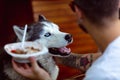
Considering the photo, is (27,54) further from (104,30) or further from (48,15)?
(48,15)

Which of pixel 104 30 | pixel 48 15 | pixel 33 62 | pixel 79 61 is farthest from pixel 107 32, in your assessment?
pixel 48 15

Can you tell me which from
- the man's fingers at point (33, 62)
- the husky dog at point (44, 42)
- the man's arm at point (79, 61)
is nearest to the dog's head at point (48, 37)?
the husky dog at point (44, 42)

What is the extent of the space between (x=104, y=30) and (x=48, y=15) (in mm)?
2032

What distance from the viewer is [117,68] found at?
3.34ft

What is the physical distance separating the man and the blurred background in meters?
0.48

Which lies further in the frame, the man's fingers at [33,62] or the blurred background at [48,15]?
the blurred background at [48,15]

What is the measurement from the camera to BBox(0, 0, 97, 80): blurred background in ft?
6.00

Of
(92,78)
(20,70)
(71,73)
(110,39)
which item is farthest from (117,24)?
(71,73)

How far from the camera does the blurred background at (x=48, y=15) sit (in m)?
1.83

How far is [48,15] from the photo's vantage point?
10.0ft

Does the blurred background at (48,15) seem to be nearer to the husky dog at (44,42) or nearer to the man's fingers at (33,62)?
the husky dog at (44,42)

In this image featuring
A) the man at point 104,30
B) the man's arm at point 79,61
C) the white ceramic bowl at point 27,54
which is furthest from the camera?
the man's arm at point 79,61

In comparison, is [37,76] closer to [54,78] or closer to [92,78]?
[54,78]

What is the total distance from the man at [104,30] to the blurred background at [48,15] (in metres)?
0.48
